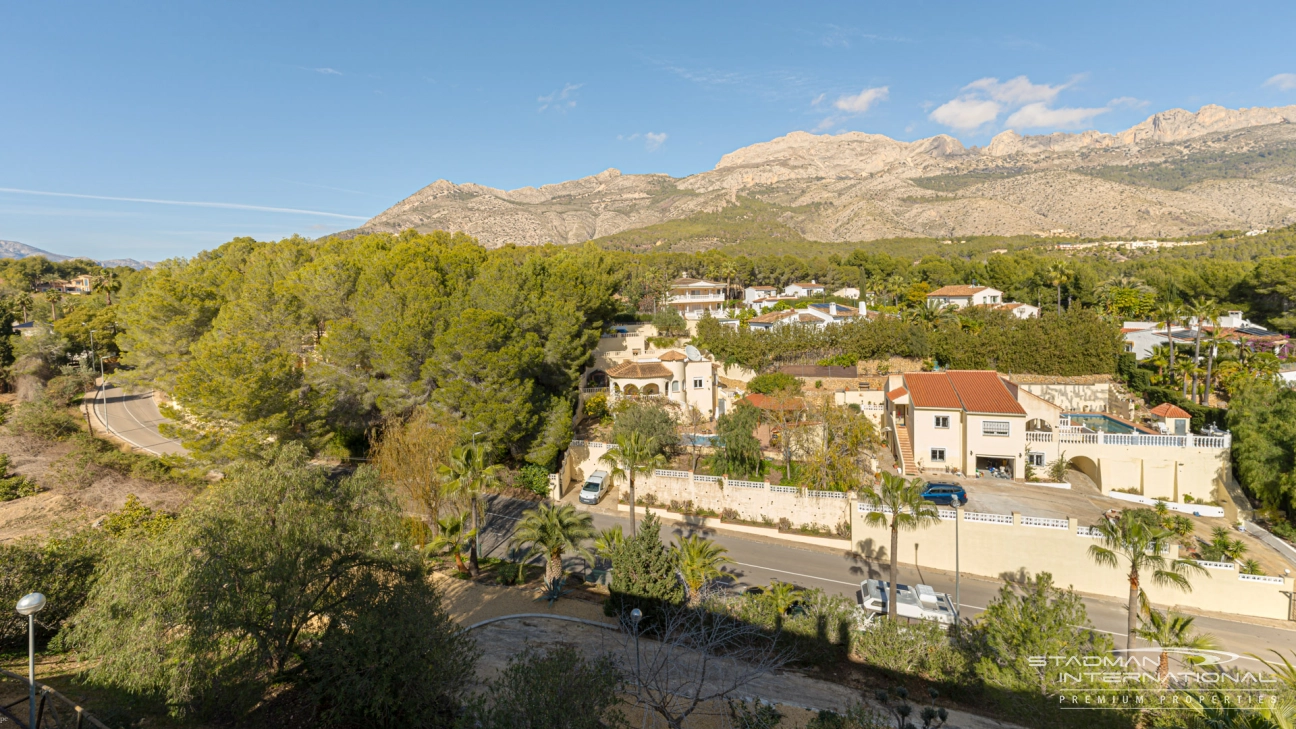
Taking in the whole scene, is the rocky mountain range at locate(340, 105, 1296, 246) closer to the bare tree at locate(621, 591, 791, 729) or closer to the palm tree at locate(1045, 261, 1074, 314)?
the palm tree at locate(1045, 261, 1074, 314)

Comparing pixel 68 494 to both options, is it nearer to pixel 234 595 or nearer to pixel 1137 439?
pixel 234 595

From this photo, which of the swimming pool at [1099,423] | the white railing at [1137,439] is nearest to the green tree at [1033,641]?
the white railing at [1137,439]

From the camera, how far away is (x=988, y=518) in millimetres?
21891

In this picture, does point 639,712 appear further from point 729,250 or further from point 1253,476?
point 729,250

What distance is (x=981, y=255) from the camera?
98.4m

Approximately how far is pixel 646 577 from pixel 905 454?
20.2 meters

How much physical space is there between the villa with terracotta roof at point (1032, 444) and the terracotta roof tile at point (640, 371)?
15561 mm

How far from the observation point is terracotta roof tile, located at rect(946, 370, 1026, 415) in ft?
92.7

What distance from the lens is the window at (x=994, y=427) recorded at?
28.2 meters

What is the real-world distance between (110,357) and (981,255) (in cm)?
12044

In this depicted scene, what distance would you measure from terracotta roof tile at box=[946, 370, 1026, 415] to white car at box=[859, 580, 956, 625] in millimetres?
12520

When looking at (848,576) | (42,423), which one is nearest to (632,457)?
(848,576)

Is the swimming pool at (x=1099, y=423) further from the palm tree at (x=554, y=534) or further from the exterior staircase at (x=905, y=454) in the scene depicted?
the palm tree at (x=554, y=534)

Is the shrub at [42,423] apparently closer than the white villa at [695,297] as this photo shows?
Yes
